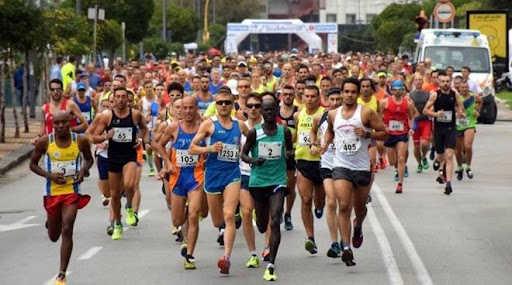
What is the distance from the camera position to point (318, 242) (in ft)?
51.2

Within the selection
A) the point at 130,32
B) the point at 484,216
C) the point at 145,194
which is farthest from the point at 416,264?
the point at 130,32

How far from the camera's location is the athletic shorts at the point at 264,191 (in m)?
13.5

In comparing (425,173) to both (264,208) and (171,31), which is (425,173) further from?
(171,31)

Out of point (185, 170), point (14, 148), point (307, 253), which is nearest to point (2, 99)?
point (14, 148)

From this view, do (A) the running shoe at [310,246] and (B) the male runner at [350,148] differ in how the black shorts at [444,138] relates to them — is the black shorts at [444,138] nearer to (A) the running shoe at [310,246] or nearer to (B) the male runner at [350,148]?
(A) the running shoe at [310,246]

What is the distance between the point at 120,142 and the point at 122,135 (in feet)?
0.27

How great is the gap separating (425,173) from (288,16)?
452 feet

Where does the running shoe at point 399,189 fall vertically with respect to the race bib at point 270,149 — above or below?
below

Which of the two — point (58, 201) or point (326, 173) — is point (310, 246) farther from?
point (58, 201)

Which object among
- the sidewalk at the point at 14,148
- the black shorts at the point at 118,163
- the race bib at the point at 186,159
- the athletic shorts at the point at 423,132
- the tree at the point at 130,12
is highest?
the tree at the point at 130,12

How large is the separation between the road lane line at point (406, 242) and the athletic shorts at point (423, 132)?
10.3 feet

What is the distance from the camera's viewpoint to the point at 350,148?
45.2ft

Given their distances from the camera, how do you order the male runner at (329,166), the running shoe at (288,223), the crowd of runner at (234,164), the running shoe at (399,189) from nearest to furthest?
the crowd of runner at (234,164) → the male runner at (329,166) → the running shoe at (288,223) → the running shoe at (399,189)

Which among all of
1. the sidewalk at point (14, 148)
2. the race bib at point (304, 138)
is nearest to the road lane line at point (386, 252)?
the race bib at point (304, 138)
